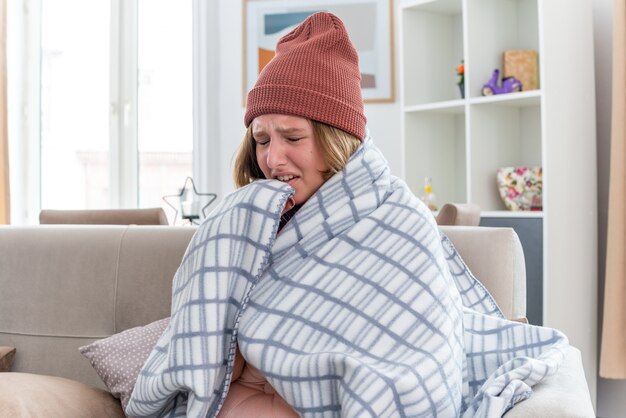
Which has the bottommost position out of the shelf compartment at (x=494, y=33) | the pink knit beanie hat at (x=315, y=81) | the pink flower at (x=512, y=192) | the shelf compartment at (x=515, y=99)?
the pink flower at (x=512, y=192)

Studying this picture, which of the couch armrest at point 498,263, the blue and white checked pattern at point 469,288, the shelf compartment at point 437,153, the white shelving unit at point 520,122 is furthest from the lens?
the shelf compartment at point 437,153

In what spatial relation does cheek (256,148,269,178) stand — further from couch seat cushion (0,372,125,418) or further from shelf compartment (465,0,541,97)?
shelf compartment (465,0,541,97)

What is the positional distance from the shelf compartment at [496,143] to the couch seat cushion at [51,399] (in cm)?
220

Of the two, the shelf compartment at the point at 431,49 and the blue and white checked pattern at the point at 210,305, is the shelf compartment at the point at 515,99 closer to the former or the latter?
the shelf compartment at the point at 431,49

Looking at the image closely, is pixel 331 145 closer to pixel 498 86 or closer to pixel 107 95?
pixel 498 86

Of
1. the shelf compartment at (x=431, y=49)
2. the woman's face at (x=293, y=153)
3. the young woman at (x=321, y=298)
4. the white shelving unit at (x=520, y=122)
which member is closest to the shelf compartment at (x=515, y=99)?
the white shelving unit at (x=520, y=122)

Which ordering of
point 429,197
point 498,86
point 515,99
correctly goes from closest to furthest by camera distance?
1. point 515,99
2. point 498,86
3. point 429,197

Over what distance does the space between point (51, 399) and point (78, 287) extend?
20.4 inches

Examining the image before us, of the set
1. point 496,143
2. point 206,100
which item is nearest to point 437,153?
point 496,143

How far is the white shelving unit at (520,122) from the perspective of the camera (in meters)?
3.26

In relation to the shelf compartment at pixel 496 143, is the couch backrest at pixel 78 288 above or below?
below

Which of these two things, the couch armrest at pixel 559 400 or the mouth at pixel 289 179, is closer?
the couch armrest at pixel 559 400

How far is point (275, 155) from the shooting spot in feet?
5.33

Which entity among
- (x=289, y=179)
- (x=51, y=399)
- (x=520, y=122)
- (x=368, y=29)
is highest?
(x=368, y=29)
